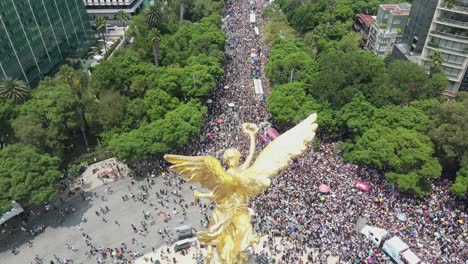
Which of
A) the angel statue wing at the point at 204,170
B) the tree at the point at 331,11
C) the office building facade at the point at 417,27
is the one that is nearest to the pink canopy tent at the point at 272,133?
the office building facade at the point at 417,27

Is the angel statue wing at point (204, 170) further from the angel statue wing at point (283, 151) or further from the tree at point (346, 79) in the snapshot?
the tree at point (346, 79)

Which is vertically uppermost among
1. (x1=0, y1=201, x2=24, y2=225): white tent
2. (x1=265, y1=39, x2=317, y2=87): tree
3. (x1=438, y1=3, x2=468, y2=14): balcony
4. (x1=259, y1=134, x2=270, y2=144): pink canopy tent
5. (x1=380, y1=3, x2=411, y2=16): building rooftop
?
(x1=438, y1=3, x2=468, y2=14): balcony

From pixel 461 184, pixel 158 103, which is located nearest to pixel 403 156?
pixel 461 184

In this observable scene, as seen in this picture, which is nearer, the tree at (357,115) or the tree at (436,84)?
the tree at (357,115)

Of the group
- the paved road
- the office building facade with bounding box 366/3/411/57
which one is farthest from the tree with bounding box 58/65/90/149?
the office building facade with bounding box 366/3/411/57

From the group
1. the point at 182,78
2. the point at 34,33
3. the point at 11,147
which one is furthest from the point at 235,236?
the point at 34,33

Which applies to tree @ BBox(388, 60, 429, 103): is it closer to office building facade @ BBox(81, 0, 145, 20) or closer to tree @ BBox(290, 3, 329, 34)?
tree @ BBox(290, 3, 329, 34)

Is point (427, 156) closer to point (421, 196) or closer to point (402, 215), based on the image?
point (421, 196)
